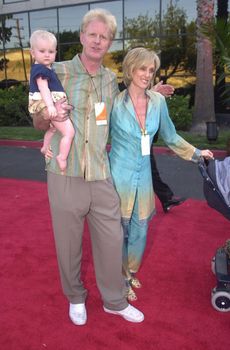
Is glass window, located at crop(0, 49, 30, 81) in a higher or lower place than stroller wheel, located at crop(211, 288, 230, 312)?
higher

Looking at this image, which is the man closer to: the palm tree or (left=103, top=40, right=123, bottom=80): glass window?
the palm tree

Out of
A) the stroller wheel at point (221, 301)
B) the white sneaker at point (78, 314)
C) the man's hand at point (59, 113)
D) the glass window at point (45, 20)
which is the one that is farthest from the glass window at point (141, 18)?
the white sneaker at point (78, 314)

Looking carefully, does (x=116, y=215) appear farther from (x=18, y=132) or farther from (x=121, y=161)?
(x=18, y=132)

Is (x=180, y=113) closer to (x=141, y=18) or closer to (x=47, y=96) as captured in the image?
(x=141, y=18)

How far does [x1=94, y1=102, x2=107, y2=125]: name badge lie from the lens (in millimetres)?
2410

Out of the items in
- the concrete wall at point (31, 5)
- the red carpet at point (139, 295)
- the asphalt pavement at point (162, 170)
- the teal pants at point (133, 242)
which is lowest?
the asphalt pavement at point (162, 170)

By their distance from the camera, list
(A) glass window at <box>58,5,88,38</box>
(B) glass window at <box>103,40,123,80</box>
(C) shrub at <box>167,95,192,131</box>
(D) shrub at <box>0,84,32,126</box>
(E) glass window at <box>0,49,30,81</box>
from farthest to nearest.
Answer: (E) glass window at <box>0,49,30,81</box>, (A) glass window at <box>58,5,88,38</box>, (B) glass window at <box>103,40,123,80</box>, (D) shrub at <box>0,84,32,126</box>, (C) shrub at <box>167,95,192,131</box>

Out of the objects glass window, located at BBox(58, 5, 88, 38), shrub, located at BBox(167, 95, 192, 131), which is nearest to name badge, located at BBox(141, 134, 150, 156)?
shrub, located at BBox(167, 95, 192, 131)

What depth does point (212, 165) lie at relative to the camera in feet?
9.32

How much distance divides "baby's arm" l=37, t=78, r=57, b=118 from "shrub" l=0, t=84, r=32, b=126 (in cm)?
1338

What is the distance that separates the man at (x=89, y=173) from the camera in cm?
236

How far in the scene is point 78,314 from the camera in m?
2.73

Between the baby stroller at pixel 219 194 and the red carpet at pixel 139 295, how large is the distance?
0.34 ft

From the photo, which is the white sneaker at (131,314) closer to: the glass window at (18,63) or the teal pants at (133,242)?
the teal pants at (133,242)
